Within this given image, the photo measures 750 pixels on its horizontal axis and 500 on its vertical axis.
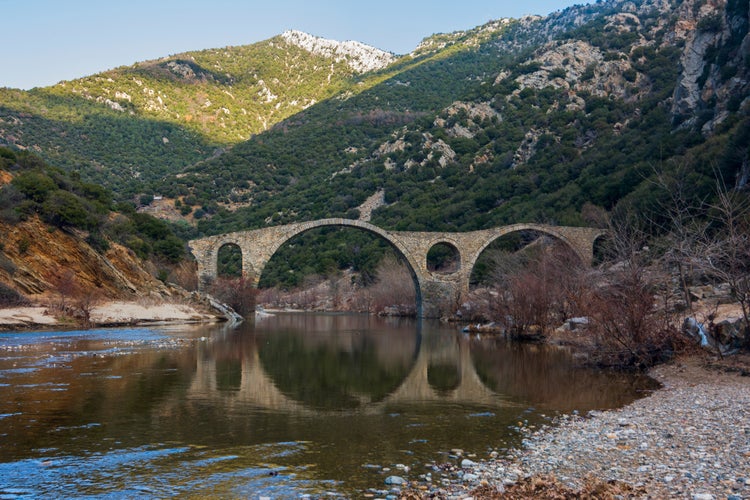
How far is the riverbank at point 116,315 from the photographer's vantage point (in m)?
20.5

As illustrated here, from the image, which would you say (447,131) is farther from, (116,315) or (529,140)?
(116,315)

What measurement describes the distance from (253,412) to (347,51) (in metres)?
108

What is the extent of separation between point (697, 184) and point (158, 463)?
86.7ft

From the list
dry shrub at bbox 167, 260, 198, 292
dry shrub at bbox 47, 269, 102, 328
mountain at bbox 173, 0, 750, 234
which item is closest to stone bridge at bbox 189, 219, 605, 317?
mountain at bbox 173, 0, 750, 234

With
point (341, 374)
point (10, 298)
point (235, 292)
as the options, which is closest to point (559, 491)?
point (341, 374)

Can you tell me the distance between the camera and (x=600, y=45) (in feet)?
215

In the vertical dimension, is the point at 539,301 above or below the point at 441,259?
below

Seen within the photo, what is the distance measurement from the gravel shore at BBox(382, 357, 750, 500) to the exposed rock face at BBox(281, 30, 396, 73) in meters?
100

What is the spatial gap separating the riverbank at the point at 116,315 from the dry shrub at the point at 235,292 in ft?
9.32

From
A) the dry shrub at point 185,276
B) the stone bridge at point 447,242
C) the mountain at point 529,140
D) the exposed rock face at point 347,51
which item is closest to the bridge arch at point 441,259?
the mountain at point 529,140

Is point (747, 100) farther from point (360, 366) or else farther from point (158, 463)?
point (158, 463)

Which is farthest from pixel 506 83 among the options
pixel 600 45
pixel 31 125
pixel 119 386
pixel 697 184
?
pixel 119 386

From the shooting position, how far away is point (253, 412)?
27.7 ft

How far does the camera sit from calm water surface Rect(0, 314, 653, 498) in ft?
18.0
